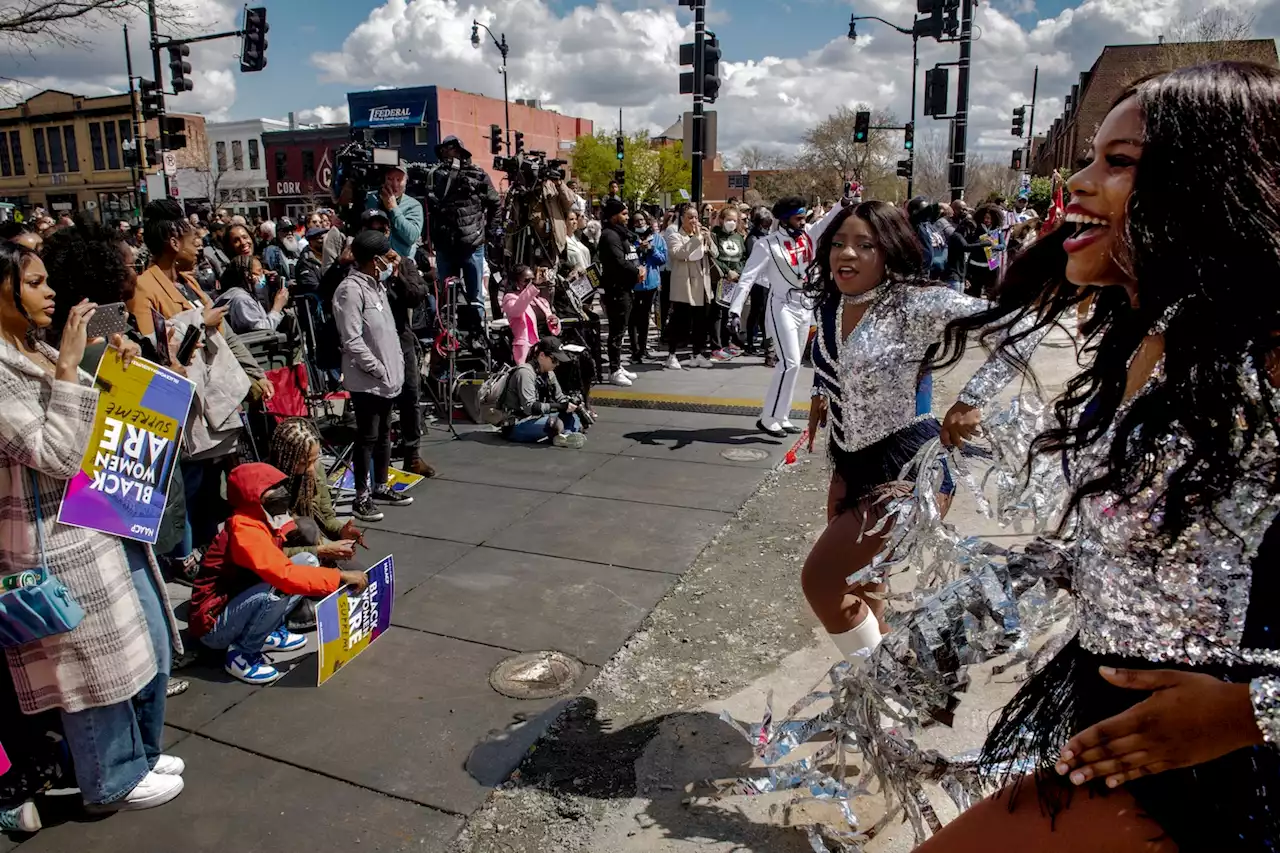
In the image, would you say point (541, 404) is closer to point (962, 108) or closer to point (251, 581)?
point (251, 581)

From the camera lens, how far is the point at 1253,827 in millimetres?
1346

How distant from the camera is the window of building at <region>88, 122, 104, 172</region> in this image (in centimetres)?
5631

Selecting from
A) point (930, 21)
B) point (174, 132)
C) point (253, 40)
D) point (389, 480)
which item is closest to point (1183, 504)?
point (389, 480)

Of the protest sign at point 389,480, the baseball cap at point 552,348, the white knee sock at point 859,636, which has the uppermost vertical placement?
the baseball cap at point 552,348

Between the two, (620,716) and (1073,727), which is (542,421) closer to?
(620,716)

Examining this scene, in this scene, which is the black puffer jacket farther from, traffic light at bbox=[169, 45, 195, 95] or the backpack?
traffic light at bbox=[169, 45, 195, 95]

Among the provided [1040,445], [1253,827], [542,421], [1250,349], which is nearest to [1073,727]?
[1253,827]

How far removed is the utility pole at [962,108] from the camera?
16391 mm

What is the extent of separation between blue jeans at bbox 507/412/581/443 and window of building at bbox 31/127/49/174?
6527cm

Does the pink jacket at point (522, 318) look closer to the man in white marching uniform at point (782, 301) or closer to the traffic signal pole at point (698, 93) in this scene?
the man in white marching uniform at point (782, 301)

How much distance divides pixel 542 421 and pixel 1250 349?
21.7 ft

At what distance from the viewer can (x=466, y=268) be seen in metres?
9.09

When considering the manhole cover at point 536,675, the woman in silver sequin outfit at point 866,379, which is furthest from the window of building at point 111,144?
the woman in silver sequin outfit at point 866,379

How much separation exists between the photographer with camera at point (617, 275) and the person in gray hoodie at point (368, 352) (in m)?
4.42
